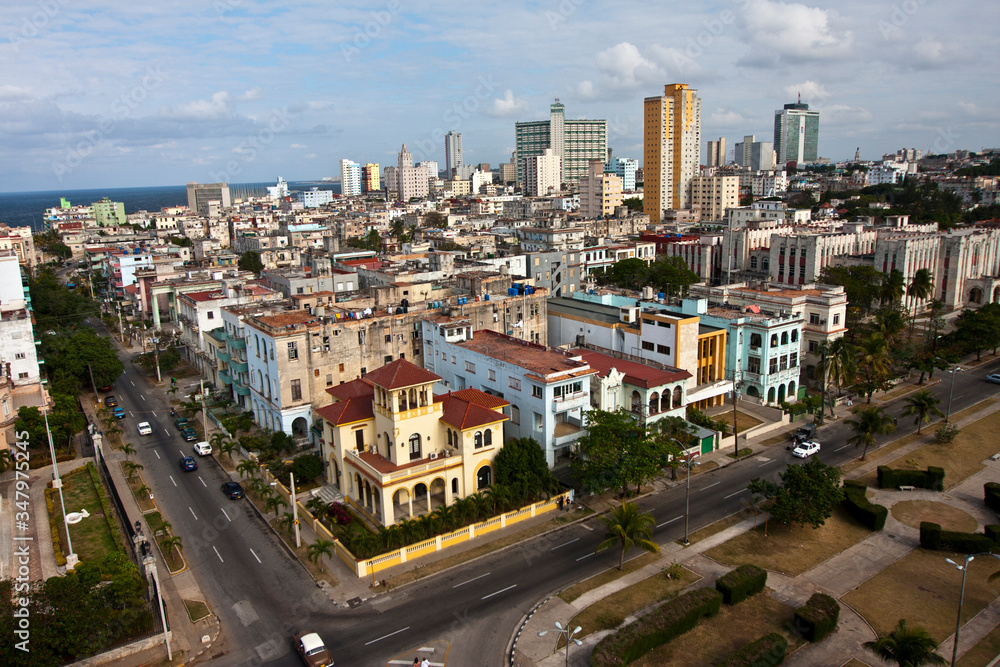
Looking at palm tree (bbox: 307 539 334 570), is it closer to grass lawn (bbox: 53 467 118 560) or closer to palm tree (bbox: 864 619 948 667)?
grass lawn (bbox: 53 467 118 560)

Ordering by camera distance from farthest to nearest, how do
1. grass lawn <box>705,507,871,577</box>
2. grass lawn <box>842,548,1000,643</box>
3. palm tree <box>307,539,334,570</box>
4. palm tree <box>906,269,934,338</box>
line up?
palm tree <box>906,269,934,338</box>
grass lawn <box>705,507,871,577</box>
palm tree <box>307,539,334,570</box>
grass lawn <box>842,548,1000,643</box>

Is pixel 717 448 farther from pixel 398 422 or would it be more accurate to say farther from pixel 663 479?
pixel 398 422

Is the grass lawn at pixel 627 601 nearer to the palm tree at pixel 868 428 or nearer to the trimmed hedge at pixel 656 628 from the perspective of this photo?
the trimmed hedge at pixel 656 628

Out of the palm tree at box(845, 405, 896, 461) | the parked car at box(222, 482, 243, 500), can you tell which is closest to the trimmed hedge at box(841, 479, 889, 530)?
the palm tree at box(845, 405, 896, 461)

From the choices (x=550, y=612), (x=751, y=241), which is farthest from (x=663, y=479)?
(x=751, y=241)

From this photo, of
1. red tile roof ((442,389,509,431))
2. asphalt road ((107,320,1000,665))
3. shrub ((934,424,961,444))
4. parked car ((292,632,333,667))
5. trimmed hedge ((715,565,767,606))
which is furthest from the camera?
shrub ((934,424,961,444))

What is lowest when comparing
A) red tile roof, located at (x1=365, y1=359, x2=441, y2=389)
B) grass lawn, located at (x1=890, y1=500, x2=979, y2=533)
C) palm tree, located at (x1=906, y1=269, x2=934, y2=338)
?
grass lawn, located at (x1=890, y1=500, x2=979, y2=533)

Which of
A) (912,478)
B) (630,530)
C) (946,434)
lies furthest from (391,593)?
(946,434)

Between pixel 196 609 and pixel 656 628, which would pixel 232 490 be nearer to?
pixel 196 609
